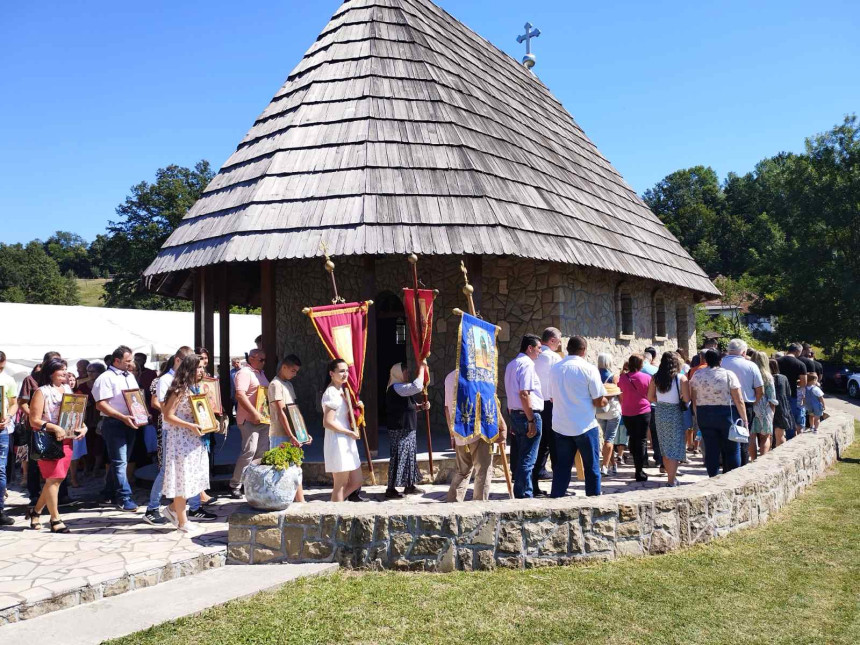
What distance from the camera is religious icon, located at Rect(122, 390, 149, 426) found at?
267 inches

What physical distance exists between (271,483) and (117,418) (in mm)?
2612

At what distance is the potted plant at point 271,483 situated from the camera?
512 centimetres

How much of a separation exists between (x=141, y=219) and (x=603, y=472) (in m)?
40.6

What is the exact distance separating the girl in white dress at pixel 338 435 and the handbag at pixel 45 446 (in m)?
2.51

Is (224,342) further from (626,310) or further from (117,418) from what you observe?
(626,310)

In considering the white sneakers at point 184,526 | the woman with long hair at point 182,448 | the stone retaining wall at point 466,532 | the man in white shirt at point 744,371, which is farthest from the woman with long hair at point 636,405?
the white sneakers at point 184,526

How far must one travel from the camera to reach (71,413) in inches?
240

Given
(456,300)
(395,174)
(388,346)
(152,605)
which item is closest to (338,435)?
(152,605)

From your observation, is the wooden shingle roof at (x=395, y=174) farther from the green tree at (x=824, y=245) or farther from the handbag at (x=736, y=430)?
the green tree at (x=824, y=245)

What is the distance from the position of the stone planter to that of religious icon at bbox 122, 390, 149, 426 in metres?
2.28

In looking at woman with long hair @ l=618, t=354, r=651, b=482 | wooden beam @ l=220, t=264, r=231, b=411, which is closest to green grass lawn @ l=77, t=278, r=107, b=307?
wooden beam @ l=220, t=264, r=231, b=411

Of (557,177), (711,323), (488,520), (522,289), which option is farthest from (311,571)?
(711,323)

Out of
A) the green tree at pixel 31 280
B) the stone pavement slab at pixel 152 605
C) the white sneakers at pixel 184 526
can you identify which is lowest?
the stone pavement slab at pixel 152 605

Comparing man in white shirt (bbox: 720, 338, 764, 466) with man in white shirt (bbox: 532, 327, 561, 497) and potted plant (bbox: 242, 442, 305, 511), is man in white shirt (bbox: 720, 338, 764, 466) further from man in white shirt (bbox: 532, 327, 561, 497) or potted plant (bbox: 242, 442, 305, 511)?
potted plant (bbox: 242, 442, 305, 511)
